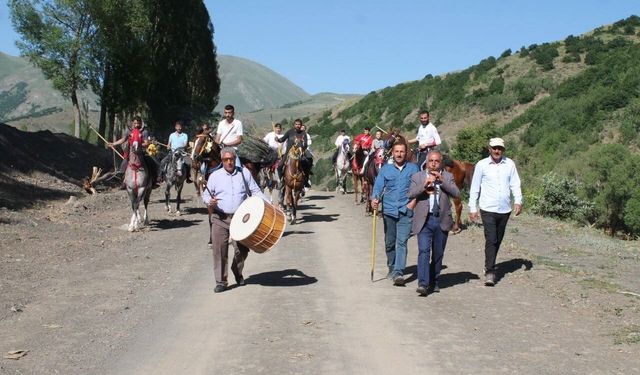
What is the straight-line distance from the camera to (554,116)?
179 feet

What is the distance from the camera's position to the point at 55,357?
7.31m

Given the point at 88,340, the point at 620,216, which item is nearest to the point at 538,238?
the point at 88,340

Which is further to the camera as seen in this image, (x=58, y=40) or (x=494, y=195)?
(x=58, y=40)

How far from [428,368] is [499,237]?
487cm

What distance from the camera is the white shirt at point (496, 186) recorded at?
36.7 ft

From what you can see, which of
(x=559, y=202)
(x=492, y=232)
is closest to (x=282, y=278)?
(x=492, y=232)

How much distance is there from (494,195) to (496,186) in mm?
152

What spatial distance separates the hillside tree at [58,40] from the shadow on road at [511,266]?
32323mm

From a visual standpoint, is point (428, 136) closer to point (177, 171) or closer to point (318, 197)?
point (177, 171)

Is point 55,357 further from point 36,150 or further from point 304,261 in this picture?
point 36,150

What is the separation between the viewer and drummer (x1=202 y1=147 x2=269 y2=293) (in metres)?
10.5

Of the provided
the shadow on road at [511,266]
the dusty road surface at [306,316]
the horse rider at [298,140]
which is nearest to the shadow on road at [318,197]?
the horse rider at [298,140]

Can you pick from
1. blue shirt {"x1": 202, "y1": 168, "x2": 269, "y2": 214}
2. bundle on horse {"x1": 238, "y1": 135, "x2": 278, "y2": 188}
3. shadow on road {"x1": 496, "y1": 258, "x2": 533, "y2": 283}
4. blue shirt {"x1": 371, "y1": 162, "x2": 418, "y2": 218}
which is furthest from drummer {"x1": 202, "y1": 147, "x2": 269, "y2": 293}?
bundle on horse {"x1": 238, "y1": 135, "x2": 278, "y2": 188}

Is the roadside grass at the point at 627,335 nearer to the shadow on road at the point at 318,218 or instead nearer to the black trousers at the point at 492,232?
the black trousers at the point at 492,232
